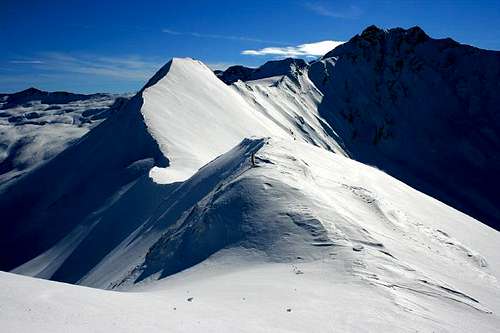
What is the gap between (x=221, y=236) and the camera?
53.0 ft

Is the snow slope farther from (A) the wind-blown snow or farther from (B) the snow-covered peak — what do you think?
(B) the snow-covered peak

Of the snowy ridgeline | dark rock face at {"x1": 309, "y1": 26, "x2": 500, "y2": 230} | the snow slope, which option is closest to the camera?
the snow slope

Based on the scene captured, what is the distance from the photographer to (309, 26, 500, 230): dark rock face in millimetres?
108125

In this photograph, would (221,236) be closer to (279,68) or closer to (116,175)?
(116,175)

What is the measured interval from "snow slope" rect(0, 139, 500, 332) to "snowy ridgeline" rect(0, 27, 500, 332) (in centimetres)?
6

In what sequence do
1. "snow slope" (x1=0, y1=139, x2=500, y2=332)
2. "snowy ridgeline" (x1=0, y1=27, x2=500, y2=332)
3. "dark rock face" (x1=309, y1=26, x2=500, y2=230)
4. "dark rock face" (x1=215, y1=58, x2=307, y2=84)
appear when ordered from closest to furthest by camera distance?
"snow slope" (x1=0, y1=139, x2=500, y2=332) → "snowy ridgeline" (x1=0, y1=27, x2=500, y2=332) → "dark rock face" (x1=309, y1=26, x2=500, y2=230) → "dark rock face" (x1=215, y1=58, x2=307, y2=84)

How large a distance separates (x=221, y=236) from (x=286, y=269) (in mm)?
3888

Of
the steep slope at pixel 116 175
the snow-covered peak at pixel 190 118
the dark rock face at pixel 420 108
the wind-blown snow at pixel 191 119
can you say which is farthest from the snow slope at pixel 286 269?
the dark rock face at pixel 420 108

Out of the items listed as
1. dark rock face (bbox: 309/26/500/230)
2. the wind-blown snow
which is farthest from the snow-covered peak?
dark rock face (bbox: 309/26/500/230)

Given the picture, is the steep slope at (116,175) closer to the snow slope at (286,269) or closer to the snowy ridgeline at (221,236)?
the snowy ridgeline at (221,236)

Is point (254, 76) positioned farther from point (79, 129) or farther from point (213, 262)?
point (213, 262)

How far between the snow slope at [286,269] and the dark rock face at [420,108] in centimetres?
8673

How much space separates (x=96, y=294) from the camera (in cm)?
1012

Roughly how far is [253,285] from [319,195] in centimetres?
751
